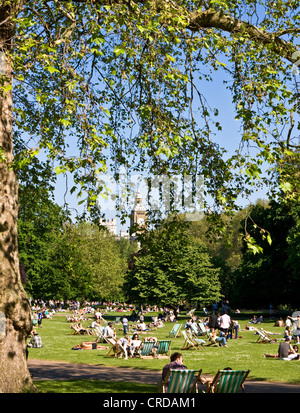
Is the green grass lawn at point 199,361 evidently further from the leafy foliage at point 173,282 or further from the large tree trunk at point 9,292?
the leafy foliage at point 173,282

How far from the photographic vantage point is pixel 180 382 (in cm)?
1267

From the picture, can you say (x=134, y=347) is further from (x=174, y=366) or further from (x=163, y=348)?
(x=174, y=366)

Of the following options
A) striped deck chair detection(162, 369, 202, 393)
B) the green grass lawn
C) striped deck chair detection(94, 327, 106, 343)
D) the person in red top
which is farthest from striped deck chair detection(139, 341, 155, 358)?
striped deck chair detection(162, 369, 202, 393)

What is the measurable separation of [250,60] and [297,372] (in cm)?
1085

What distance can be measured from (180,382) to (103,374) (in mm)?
7121

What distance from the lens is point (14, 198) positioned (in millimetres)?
11961

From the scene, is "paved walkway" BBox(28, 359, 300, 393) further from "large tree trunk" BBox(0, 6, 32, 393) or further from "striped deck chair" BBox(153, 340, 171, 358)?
"large tree trunk" BBox(0, 6, 32, 393)

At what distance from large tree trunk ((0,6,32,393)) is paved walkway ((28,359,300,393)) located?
648cm

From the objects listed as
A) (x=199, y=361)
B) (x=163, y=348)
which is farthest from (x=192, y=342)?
(x=199, y=361)

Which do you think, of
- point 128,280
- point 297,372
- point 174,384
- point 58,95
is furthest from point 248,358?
point 128,280

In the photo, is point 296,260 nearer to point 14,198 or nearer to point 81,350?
point 81,350

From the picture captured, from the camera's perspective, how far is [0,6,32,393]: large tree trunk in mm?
11328

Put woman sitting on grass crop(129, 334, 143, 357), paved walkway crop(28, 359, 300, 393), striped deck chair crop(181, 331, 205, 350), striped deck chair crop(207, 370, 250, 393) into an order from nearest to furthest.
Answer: striped deck chair crop(207, 370, 250, 393) → paved walkway crop(28, 359, 300, 393) → woman sitting on grass crop(129, 334, 143, 357) → striped deck chair crop(181, 331, 205, 350)
